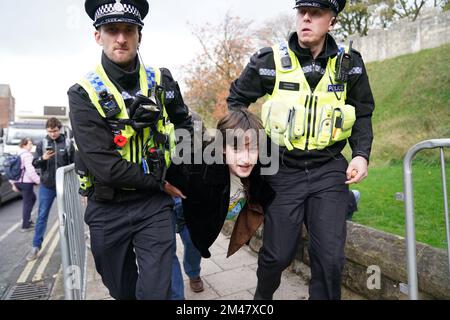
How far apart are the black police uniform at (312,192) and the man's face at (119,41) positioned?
0.79 metres

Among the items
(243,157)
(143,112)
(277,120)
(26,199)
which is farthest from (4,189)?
(277,120)

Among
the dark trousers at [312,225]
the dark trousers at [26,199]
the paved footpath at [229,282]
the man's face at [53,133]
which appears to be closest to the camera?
the dark trousers at [312,225]

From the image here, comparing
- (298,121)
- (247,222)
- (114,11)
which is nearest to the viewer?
(114,11)

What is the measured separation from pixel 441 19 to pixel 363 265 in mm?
19859

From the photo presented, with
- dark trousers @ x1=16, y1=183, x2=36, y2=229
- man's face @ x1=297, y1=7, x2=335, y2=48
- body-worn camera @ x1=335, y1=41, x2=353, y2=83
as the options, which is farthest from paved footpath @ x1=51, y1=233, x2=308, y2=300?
dark trousers @ x1=16, y1=183, x2=36, y2=229

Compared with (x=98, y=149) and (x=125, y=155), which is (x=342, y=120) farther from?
(x=98, y=149)

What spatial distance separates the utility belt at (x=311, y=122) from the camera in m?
2.24

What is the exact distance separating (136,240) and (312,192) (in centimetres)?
116

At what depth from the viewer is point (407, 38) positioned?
20.0 m

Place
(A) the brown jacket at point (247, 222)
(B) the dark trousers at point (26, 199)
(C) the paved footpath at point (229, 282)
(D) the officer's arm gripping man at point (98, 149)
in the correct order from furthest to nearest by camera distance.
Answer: (B) the dark trousers at point (26, 199)
(C) the paved footpath at point (229, 282)
(A) the brown jacket at point (247, 222)
(D) the officer's arm gripping man at point (98, 149)

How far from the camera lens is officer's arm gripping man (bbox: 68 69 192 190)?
1991 millimetres

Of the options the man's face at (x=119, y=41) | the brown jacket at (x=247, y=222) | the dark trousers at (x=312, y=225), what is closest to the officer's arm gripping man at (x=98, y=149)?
the man's face at (x=119, y=41)

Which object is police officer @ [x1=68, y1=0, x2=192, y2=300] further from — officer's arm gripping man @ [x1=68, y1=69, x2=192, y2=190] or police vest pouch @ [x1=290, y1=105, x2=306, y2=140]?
police vest pouch @ [x1=290, y1=105, x2=306, y2=140]

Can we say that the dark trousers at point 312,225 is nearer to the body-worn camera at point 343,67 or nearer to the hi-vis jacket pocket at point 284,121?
the hi-vis jacket pocket at point 284,121
